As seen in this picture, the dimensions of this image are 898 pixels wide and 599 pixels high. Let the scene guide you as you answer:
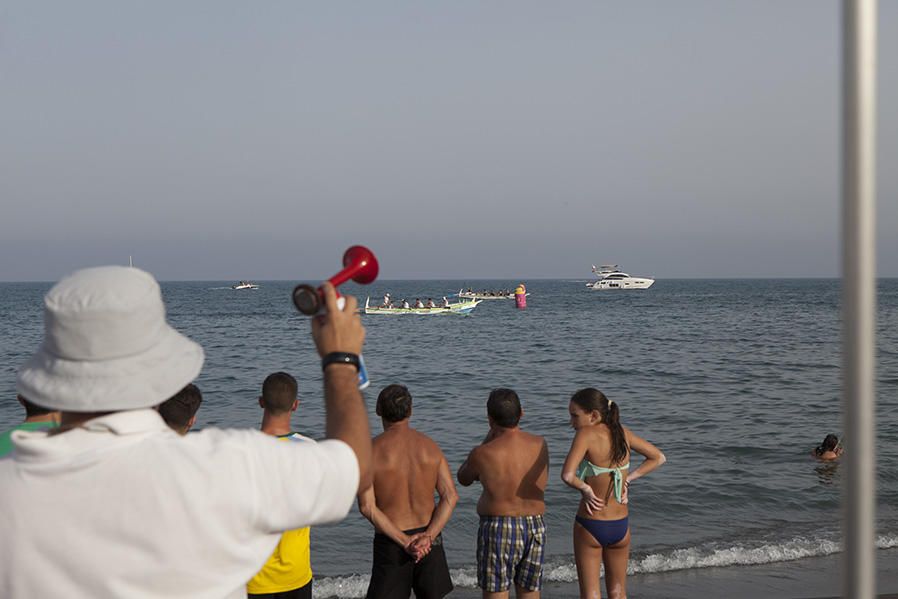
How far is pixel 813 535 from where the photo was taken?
375 inches

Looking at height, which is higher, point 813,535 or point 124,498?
point 124,498

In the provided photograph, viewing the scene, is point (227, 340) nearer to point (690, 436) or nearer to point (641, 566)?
point (690, 436)

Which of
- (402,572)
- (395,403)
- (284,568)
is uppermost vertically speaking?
(395,403)

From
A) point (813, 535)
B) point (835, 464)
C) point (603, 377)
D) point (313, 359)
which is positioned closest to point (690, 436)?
point (835, 464)

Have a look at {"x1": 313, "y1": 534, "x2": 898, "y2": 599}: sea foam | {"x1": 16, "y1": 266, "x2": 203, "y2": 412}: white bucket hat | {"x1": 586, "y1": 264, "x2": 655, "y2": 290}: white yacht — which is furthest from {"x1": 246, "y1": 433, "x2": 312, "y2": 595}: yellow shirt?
{"x1": 586, "y1": 264, "x2": 655, "y2": 290}: white yacht

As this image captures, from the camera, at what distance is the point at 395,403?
5.16 m

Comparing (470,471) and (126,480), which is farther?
(470,471)

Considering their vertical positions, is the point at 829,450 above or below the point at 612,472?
below

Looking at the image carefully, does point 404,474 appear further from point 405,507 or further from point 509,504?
point 509,504

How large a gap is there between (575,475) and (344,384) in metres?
4.03

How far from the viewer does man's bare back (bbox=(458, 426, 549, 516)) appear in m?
5.49

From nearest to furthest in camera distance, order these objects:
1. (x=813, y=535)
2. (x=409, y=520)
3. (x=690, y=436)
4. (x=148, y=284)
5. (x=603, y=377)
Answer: (x=148, y=284) → (x=409, y=520) → (x=813, y=535) → (x=690, y=436) → (x=603, y=377)

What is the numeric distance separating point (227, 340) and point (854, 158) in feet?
152

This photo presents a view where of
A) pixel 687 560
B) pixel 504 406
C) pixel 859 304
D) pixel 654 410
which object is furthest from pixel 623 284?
pixel 859 304
